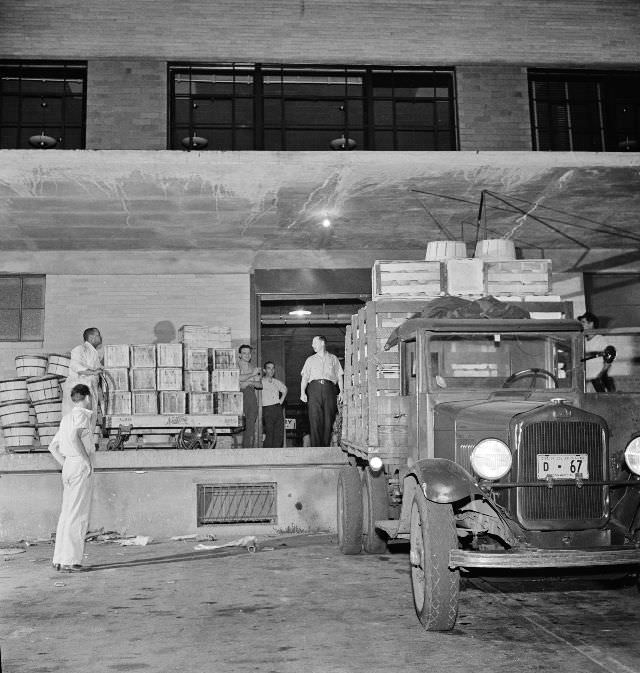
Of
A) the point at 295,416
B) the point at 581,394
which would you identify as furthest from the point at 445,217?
the point at 295,416

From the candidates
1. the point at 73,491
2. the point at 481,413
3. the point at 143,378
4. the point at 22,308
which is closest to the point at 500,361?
the point at 481,413

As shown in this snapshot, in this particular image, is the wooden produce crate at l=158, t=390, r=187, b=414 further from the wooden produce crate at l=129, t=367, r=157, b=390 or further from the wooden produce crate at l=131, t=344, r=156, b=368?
the wooden produce crate at l=131, t=344, r=156, b=368

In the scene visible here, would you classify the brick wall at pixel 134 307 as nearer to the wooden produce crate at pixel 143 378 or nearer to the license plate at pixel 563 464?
the wooden produce crate at pixel 143 378

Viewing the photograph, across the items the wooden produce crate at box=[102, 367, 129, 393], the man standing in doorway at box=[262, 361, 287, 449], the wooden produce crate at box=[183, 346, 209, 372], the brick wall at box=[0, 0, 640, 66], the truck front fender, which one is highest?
the brick wall at box=[0, 0, 640, 66]

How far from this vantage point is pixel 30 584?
858 centimetres

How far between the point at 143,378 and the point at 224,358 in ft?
4.62

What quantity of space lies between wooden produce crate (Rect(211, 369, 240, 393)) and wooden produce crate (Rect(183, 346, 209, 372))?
212 mm

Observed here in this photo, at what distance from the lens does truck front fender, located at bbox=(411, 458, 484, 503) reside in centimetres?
581

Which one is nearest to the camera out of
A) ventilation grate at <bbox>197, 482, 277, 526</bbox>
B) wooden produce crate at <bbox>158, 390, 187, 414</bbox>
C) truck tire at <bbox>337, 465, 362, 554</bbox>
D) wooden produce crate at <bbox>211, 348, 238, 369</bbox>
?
truck tire at <bbox>337, 465, 362, 554</bbox>

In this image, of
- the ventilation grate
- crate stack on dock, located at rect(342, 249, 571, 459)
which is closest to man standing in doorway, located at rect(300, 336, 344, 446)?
the ventilation grate

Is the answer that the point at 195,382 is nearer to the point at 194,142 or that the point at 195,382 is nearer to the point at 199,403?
the point at 199,403

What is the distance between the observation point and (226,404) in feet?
45.3

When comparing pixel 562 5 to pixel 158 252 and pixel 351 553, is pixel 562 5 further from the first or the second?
pixel 351 553

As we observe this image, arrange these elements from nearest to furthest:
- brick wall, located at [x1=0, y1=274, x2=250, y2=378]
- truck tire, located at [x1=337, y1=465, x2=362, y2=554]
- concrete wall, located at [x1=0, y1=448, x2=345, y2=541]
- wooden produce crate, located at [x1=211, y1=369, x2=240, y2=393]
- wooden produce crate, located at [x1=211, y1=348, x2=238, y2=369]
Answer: truck tire, located at [x1=337, y1=465, x2=362, y2=554], concrete wall, located at [x1=0, y1=448, x2=345, y2=541], wooden produce crate, located at [x1=211, y1=369, x2=240, y2=393], wooden produce crate, located at [x1=211, y1=348, x2=238, y2=369], brick wall, located at [x1=0, y1=274, x2=250, y2=378]
